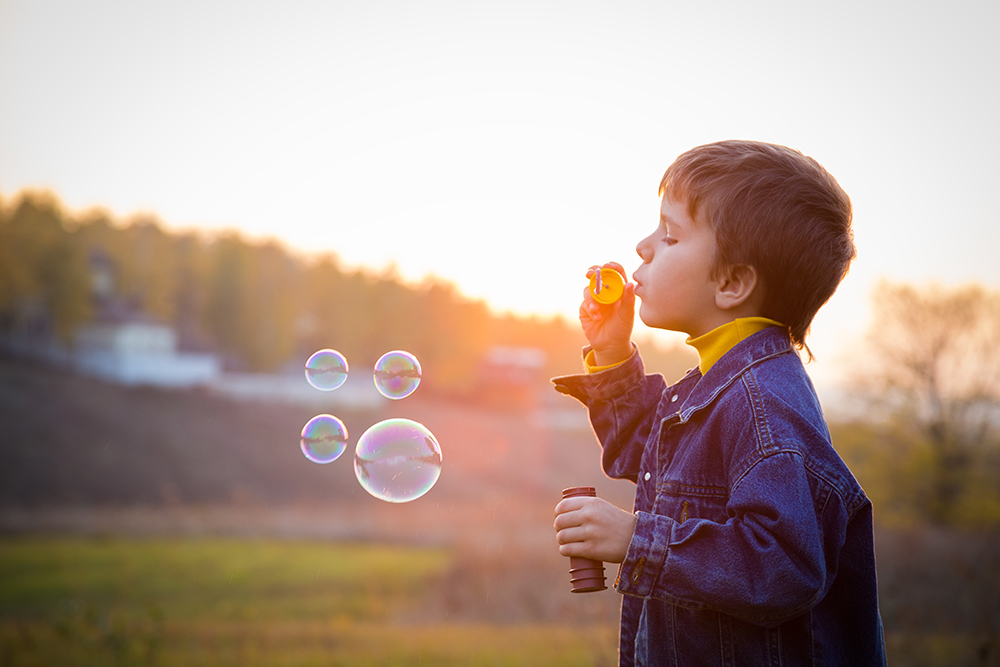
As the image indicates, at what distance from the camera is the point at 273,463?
29.6 m

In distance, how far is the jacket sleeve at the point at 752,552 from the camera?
135 centimetres

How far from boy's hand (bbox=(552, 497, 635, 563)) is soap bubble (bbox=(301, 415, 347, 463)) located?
277 centimetres

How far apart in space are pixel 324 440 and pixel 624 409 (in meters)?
2.75

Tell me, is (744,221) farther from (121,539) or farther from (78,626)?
(121,539)

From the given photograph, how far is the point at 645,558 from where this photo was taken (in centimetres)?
145

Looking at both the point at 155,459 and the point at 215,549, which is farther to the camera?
the point at 155,459

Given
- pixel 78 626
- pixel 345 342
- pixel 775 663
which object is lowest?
pixel 78 626

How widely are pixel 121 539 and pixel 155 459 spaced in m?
10.6

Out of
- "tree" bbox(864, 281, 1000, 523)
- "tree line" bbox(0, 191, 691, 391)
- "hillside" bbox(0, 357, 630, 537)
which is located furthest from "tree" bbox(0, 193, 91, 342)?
"tree" bbox(864, 281, 1000, 523)

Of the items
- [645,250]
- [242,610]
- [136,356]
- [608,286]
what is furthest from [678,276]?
[136,356]

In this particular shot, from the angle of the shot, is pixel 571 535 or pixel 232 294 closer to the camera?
pixel 571 535

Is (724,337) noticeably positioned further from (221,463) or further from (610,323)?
(221,463)

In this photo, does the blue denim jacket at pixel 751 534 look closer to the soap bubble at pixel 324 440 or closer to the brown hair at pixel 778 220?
the brown hair at pixel 778 220

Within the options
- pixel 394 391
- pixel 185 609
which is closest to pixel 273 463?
pixel 185 609
